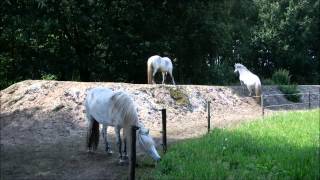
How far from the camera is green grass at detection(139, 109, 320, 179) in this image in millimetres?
8594

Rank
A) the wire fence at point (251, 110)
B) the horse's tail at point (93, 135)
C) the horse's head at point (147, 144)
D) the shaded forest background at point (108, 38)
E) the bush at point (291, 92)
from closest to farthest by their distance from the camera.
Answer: the horse's head at point (147, 144) → the horse's tail at point (93, 135) → the wire fence at point (251, 110) → the bush at point (291, 92) → the shaded forest background at point (108, 38)

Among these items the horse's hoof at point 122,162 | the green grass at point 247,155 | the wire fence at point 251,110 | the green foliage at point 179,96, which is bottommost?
the horse's hoof at point 122,162

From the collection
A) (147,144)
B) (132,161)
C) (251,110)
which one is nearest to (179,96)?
(251,110)

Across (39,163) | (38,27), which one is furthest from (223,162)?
(38,27)

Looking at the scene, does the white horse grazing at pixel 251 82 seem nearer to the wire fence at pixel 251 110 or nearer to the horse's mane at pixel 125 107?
the wire fence at pixel 251 110

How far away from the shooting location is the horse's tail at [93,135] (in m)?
11.3

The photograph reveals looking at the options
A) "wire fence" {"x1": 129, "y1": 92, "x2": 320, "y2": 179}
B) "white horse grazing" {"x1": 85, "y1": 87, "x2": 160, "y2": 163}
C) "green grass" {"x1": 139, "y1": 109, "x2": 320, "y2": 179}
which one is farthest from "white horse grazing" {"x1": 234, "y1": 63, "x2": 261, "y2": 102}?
"white horse grazing" {"x1": 85, "y1": 87, "x2": 160, "y2": 163}

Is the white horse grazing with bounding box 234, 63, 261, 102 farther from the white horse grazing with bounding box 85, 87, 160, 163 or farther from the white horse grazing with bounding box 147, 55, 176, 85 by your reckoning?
the white horse grazing with bounding box 85, 87, 160, 163

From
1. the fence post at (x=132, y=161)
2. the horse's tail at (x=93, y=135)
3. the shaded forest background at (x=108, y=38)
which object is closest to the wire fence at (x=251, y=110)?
the horse's tail at (x=93, y=135)

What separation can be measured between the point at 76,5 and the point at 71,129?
38.1 feet

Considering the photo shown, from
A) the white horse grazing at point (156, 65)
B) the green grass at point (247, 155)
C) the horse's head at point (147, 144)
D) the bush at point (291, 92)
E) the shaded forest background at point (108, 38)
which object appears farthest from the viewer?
the shaded forest background at point (108, 38)

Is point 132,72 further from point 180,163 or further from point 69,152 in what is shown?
point 180,163

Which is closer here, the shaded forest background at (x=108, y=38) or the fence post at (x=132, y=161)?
the fence post at (x=132, y=161)

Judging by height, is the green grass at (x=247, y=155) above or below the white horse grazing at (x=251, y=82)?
below
